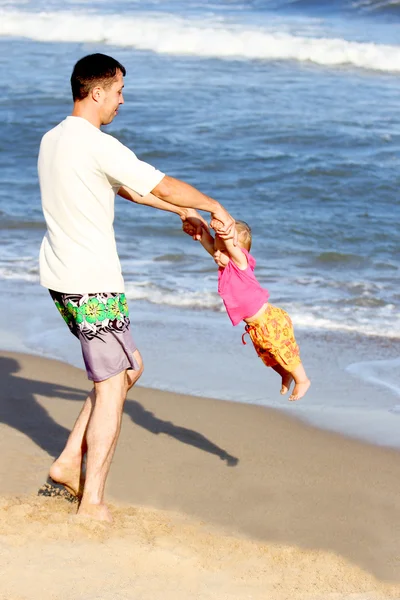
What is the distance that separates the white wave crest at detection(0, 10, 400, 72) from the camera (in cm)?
2044

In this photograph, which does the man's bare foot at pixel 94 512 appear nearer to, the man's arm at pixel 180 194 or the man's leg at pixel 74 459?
the man's leg at pixel 74 459

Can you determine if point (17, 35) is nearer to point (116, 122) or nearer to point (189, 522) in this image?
point (116, 122)

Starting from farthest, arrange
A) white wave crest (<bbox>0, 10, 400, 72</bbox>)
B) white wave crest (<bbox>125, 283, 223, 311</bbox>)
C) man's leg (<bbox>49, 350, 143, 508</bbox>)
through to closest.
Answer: white wave crest (<bbox>0, 10, 400, 72</bbox>)
white wave crest (<bbox>125, 283, 223, 311</bbox>)
man's leg (<bbox>49, 350, 143, 508</bbox>)

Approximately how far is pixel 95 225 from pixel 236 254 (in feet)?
2.64

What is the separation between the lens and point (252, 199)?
1086cm

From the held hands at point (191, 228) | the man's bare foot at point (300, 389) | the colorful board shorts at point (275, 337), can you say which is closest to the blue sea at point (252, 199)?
the man's bare foot at point (300, 389)

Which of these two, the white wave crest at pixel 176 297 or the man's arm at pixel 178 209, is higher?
the man's arm at pixel 178 209

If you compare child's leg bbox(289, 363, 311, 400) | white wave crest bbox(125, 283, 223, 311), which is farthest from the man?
white wave crest bbox(125, 283, 223, 311)

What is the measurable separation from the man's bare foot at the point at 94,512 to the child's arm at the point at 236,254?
1263 mm

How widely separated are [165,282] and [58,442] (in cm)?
313

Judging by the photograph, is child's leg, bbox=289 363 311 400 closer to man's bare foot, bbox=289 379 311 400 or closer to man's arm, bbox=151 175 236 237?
man's bare foot, bbox=289 379 311 400

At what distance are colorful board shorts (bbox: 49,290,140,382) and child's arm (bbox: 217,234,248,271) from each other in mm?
586

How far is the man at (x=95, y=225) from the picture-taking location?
3850 mm

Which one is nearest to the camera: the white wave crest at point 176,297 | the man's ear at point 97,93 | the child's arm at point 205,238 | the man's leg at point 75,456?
the man's ear at point 97,93
